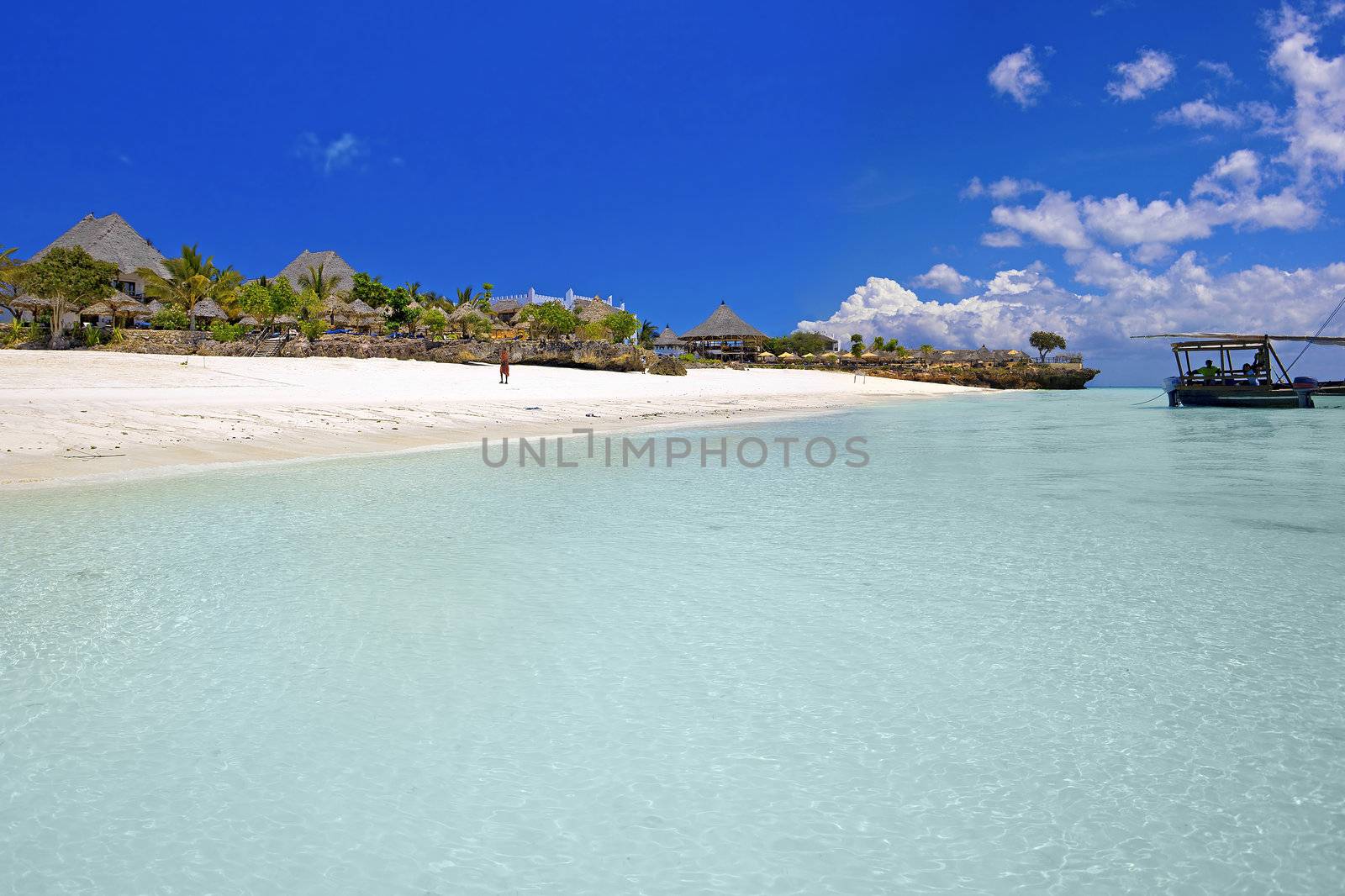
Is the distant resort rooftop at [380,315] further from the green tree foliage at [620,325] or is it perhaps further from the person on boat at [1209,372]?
the person on boat at [1209,372]

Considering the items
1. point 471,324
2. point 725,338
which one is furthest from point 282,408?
point 725,338

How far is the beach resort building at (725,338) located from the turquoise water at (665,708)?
67.2m

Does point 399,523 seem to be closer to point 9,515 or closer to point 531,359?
point 9,515

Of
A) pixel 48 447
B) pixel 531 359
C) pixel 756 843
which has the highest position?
pixel 531 359

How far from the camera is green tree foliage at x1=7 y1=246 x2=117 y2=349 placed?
36.8 meters

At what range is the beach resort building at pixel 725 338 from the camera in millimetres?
73562

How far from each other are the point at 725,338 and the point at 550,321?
1990cm

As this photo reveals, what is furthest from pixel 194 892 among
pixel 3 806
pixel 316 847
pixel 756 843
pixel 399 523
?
pixel 399 523

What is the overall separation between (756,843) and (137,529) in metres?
6.27

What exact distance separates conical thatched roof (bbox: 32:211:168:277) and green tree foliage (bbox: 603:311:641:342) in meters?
38.8

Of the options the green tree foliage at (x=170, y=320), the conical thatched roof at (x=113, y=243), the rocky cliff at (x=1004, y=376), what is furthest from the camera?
the rocky cliff at (x=1004, y=376)

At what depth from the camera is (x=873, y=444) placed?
624 inches

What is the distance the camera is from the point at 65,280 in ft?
123

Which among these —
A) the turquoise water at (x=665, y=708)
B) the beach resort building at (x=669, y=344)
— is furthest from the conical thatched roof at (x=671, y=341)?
the turquoise water at (x=665, y=708)
